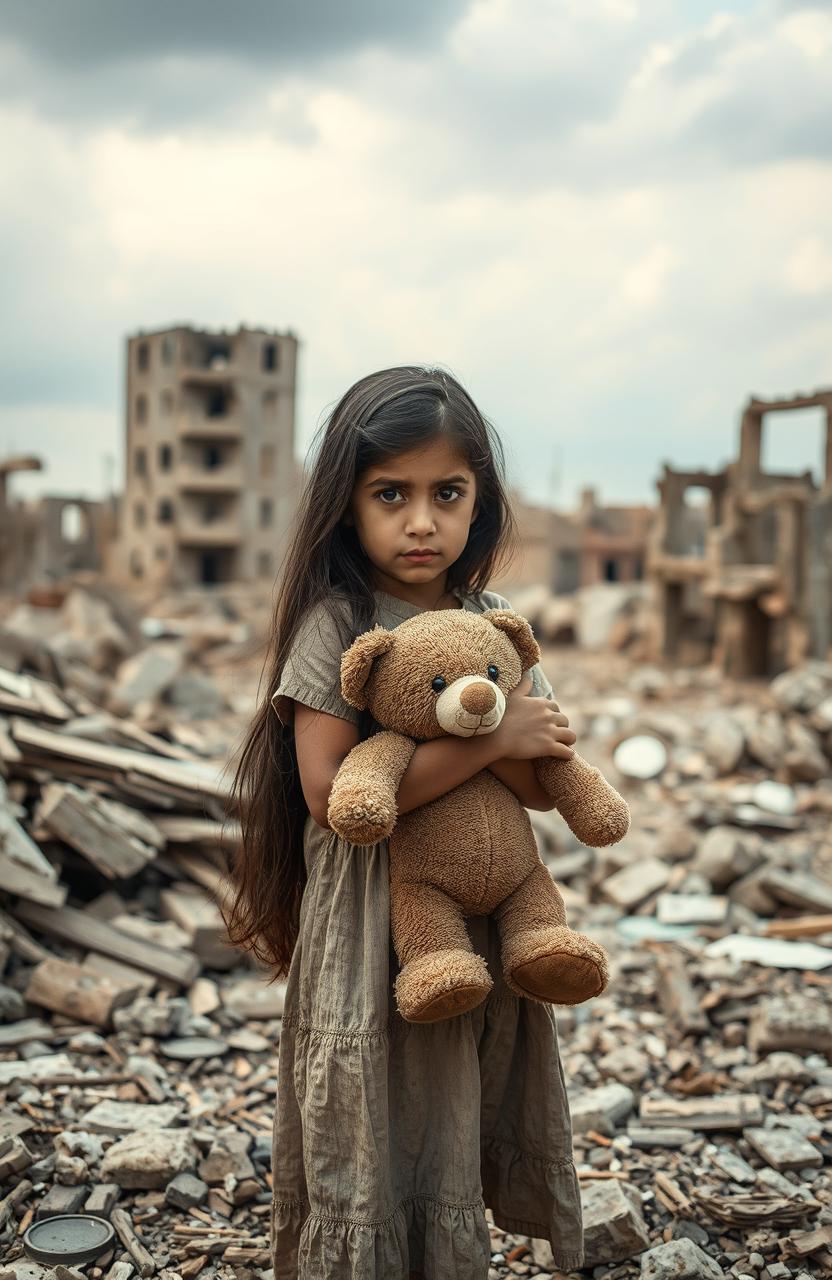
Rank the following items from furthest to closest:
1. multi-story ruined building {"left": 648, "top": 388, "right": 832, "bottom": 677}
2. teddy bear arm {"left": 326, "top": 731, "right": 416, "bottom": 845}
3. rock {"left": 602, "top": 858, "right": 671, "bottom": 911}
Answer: multi-story ruined building {"left": 648, "top": 388, "right": 832, "bottom": 677} < rock {"left": 602, "top": 858, "right": 671, "bottom": 911} < teddy bear arm {"left": 326, "top": 731, "right": 416, "bottom": 845}

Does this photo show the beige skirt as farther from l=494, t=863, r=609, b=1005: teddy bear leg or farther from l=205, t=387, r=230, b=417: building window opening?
l=205, t=387, r=230, b=417: building window opening

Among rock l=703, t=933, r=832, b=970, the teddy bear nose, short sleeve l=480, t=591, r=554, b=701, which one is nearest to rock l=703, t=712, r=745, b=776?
rock l=703, t=933, r=832, b=970

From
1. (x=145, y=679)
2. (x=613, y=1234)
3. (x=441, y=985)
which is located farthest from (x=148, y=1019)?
(x=145, y=679)

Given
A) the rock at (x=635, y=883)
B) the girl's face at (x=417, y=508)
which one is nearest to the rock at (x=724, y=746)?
the rock at (x=635, y=883)

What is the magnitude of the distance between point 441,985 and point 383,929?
0.79 ft

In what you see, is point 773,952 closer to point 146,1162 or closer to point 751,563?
point 146,1162

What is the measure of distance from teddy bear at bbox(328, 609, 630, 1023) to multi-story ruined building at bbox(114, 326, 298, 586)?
87.9 ft

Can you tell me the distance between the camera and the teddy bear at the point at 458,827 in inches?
81.7

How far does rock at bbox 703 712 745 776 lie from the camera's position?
934cm

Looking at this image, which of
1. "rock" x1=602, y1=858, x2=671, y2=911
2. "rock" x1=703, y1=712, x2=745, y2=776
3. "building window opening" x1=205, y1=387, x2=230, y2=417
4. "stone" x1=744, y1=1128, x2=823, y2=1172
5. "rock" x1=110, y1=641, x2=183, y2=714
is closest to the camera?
"stone" x1=744, y1=1128, x2=823, y2=1172

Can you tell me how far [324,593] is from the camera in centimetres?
235

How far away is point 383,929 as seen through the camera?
2229 millimetres

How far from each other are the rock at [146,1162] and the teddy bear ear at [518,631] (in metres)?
2.02

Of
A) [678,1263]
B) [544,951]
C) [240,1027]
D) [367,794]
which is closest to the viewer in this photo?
[367,794]
